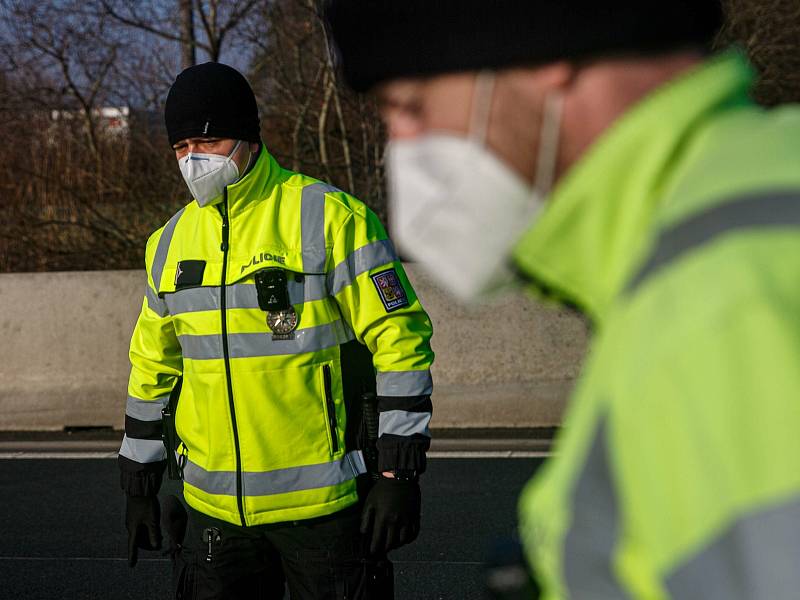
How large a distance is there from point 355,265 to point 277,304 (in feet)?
0.81

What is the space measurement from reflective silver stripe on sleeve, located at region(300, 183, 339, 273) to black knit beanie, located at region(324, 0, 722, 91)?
2.01 m

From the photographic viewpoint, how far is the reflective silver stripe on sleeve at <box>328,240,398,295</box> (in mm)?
3191

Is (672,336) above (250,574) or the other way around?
above

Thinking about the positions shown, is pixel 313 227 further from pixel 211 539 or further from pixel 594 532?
pixel 594 532

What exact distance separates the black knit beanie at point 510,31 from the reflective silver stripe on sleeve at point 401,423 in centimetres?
207

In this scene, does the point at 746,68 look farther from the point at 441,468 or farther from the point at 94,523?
the point at 441,468

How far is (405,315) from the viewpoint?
323 centimetres

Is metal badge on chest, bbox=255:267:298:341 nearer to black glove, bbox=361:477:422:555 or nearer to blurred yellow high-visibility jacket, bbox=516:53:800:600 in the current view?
black glove, bbox=361:477:422:555

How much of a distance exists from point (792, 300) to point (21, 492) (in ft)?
21.4

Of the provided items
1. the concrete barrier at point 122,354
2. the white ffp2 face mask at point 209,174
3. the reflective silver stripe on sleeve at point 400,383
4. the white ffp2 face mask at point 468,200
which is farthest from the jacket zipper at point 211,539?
the concrete barrier at point 122,354

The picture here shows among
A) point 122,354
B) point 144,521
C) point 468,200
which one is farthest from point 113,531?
point 468,200

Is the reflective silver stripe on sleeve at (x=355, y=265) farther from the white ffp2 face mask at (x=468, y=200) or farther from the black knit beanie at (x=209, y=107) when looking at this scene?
the white ffp2 face mask at (x=468, y=200)

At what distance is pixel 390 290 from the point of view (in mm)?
3219

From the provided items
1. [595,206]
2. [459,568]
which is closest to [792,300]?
[595,206]
